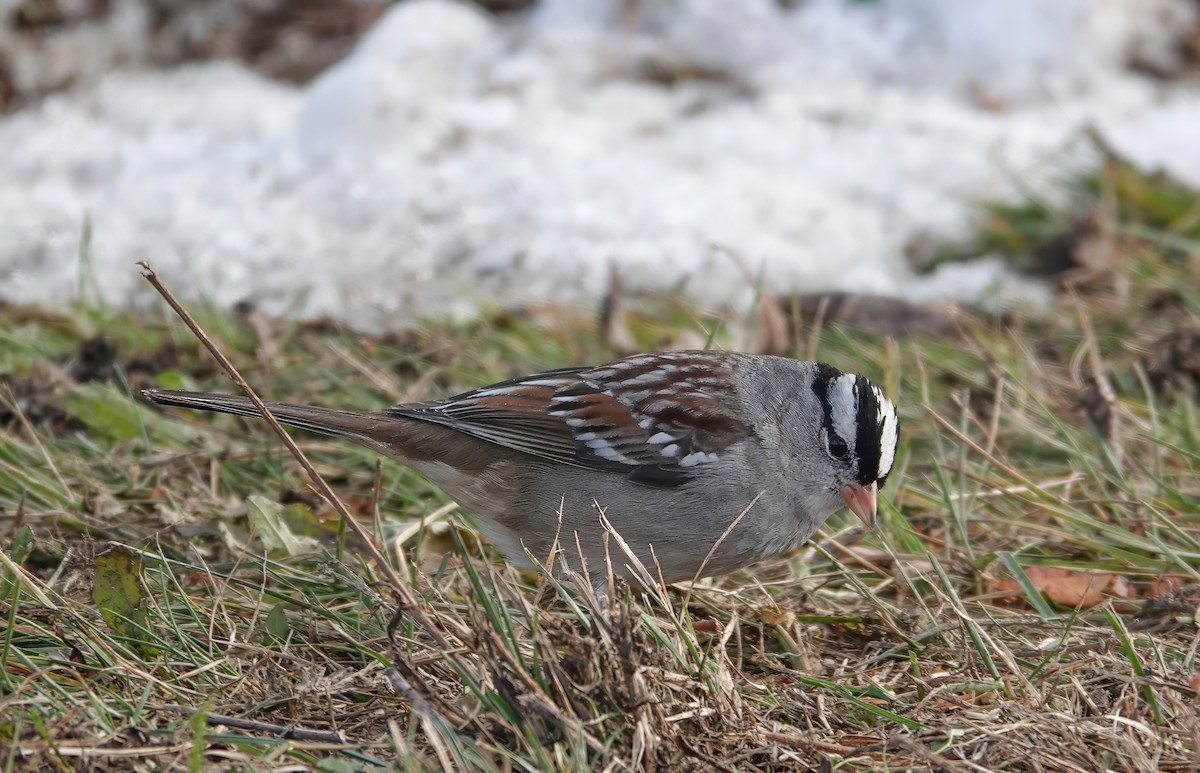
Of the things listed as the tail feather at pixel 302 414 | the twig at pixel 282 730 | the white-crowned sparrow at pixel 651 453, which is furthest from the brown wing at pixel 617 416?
the twig at pixel 282 730

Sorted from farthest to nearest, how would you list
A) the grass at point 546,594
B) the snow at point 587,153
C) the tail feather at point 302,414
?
the snow at point 587,153, the tail feather at point 302,414, the grass at point 546,594

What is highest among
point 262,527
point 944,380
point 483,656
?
point 483,656

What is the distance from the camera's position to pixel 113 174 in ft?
20.5

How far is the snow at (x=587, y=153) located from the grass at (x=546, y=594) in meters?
0.57

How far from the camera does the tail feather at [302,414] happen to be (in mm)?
3188

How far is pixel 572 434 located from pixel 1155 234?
3.25 meters

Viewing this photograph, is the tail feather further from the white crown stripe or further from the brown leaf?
the brown leaf

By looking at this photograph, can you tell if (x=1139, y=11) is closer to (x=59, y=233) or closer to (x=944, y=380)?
(x=944, y=380)

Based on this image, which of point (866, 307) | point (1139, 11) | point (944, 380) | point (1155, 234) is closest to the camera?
point (944, 380)

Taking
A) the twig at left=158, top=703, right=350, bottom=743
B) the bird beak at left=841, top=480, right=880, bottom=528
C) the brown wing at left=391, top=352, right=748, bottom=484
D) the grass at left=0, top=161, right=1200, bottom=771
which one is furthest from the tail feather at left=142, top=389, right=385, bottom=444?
the bird beak at left=841, top=480, right=880, bottom=528

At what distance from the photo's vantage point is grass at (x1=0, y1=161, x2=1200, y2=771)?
7.69ft

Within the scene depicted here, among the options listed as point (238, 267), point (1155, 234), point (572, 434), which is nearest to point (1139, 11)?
point (1155, 234)

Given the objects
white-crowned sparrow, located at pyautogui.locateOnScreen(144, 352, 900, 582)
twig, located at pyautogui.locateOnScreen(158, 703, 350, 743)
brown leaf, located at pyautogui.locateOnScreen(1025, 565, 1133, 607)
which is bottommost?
brown leaf, located at pyautogui.locateOnScreen(1025, 565, 1133, 607)

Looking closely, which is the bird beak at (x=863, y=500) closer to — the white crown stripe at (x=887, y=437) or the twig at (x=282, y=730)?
the white crown stripe at (x=887, y=437)
